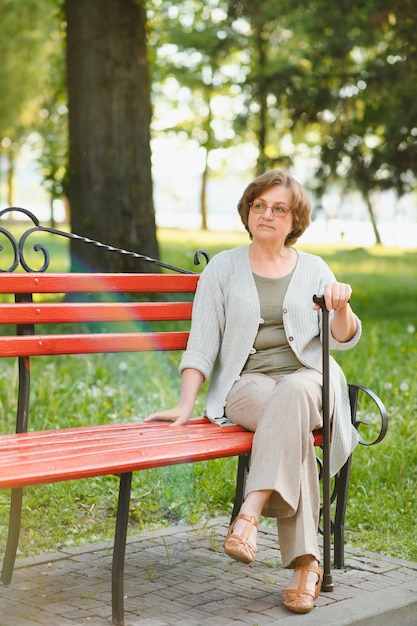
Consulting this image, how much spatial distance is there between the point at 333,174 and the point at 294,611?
11263 mm

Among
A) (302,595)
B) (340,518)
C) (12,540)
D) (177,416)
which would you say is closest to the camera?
(302,595)

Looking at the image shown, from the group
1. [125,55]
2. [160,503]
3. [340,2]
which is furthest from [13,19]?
[160,503]

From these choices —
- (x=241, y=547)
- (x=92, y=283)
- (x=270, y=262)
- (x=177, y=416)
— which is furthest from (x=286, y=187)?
(x=241, y=547)

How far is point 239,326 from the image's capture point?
3896 millimetres

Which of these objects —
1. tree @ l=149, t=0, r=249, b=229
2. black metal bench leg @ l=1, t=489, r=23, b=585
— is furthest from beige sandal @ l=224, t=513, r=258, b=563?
tree @ l=149, t=0, r=249, b=229

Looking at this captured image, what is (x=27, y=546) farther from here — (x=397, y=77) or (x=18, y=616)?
(x=397, y=77)

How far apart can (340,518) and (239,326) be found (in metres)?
0.83

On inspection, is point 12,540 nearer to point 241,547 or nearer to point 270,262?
point 241,547

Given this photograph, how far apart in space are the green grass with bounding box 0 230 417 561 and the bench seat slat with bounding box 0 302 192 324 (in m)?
0.95

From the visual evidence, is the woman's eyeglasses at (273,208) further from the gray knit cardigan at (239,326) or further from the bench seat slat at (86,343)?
the bench seat slat at (86,343)

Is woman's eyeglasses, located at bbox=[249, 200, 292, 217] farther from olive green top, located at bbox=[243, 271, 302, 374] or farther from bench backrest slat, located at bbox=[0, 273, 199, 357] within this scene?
bench backrest slat, located at bbox=[0, 273, 199, 357]

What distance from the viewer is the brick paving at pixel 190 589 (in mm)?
3365

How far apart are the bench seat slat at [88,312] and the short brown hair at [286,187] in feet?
1.57

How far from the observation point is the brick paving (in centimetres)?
337
